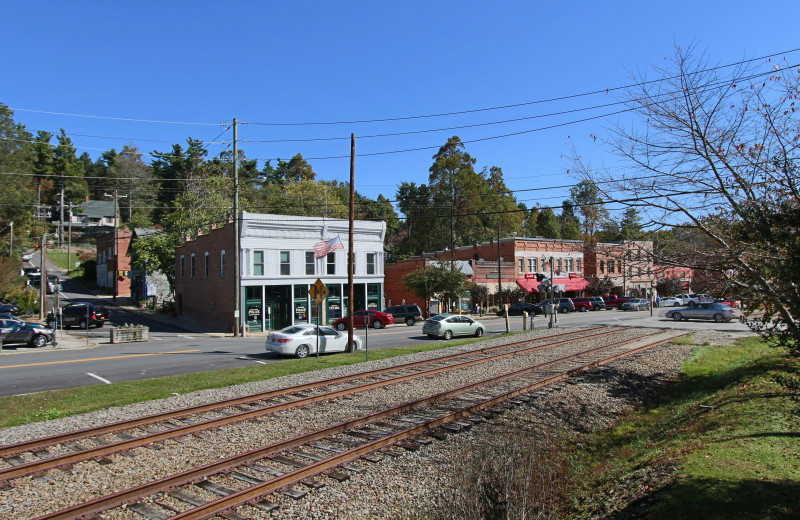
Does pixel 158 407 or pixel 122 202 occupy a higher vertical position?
pixel 122 202

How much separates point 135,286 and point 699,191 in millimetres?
60771

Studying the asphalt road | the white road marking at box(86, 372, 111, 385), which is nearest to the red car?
the asphalt road

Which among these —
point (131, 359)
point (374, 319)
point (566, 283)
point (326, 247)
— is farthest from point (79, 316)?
point (566, 283)

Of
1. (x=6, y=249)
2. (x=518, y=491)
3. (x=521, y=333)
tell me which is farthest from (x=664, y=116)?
(x=6, y=249)

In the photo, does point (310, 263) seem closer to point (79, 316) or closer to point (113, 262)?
point (79, 316)

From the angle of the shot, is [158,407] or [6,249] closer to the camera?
[158,407]

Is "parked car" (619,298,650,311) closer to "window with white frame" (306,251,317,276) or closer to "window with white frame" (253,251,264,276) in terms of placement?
"window with white frame" (306,251,317,276)

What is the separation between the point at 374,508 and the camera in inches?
261

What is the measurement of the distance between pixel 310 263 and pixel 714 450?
3315 centimetres

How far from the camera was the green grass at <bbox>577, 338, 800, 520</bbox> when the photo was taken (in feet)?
19.5

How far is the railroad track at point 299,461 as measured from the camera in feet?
21.5

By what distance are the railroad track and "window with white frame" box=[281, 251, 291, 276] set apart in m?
26.1

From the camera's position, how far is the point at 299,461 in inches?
322

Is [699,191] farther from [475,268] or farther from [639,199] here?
[475,268]
